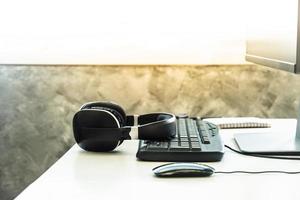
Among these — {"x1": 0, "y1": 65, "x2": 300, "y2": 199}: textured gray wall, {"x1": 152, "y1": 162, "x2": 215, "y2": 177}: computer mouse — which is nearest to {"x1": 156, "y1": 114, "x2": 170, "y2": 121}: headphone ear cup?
{"x1": 152, "y1": 162, "x2": 215, "y2": 177}: computer mouse

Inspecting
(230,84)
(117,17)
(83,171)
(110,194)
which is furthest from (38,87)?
(110,194)

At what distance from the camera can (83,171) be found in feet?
3.11

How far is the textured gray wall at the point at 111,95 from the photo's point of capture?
5.66 ft

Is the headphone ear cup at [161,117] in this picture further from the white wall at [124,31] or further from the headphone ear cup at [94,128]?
the white wall at [124,31]

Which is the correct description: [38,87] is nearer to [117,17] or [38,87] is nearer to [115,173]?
[117,17]

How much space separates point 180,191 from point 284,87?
107cm

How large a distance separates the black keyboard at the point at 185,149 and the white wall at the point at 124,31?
57cm

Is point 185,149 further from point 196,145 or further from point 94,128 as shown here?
point 94,128

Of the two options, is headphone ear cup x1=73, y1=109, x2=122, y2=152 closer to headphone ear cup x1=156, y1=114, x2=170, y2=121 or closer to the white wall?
headphone ear cup x1=156, y1=114, x2=170, y2=121

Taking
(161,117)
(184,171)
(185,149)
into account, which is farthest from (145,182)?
(161,117)

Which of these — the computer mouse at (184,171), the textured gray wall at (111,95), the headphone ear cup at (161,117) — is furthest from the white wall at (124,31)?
the computer mouse at (184,171)

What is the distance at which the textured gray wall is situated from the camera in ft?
5.66

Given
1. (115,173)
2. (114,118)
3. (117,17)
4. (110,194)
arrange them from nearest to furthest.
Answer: (110,194), (115,173), (114,118), (117,17)

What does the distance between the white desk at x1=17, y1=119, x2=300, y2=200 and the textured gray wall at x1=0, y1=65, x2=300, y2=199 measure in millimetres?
674
